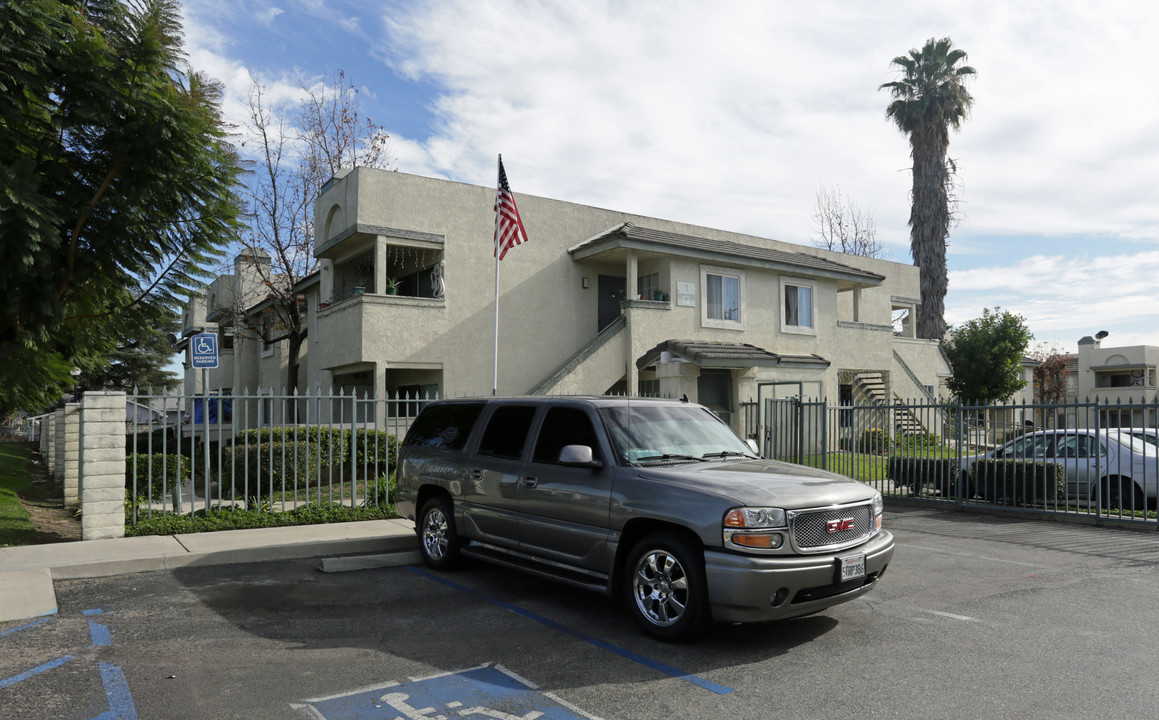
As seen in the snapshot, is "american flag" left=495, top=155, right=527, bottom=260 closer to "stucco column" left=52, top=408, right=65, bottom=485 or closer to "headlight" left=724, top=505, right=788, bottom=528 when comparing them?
"stucco column" left=52, top=408, right=65, bottom=485

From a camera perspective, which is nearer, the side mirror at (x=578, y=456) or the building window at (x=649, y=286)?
the side mirror at (x=578, y=456)

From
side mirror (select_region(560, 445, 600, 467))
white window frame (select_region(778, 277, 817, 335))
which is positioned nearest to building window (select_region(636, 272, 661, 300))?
white window frame (select_region(778, 277, 817, 335))

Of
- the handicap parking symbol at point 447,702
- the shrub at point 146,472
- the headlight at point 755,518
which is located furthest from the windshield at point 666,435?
the shrub at point 146,472

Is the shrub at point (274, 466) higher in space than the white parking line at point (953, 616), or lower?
higher

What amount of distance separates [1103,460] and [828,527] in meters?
9.16

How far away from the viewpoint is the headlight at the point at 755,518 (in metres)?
5.41

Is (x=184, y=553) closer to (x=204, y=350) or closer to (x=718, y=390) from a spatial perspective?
(x=204, y=350)

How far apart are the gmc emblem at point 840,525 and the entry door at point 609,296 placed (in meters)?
18.5

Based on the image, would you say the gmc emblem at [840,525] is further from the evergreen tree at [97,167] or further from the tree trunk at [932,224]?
the tree trunk at [932,224]

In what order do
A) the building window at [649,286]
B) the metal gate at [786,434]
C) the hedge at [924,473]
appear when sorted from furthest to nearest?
1. the building window at [649,286]
2. the metal gate at [786,434]
3. the hedge at [924,473]

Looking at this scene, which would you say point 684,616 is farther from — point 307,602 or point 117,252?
point 117,252

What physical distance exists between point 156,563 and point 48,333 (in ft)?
13.4

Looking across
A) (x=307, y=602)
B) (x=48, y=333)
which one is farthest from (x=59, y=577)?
(x=48, y=333)

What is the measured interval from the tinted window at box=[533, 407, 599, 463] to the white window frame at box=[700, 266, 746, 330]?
16.8 m
